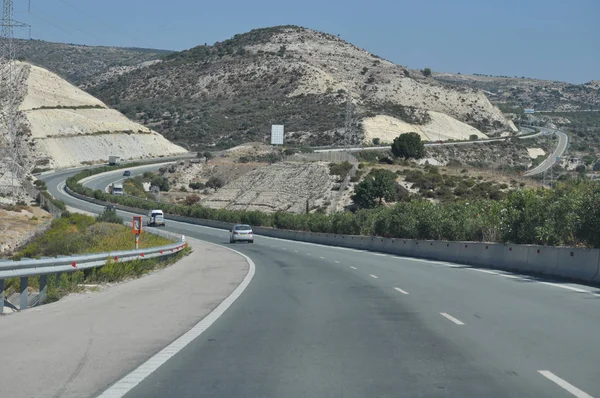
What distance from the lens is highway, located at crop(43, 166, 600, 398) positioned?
352 inches

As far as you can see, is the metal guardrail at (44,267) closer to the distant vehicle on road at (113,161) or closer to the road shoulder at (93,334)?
the road shoulder at (93,334)

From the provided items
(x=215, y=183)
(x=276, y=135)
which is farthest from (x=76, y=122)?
(x=276, y=135)

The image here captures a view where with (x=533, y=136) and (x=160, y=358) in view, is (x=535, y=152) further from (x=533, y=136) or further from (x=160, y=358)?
(x=160, y=358)

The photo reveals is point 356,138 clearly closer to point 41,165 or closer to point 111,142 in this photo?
point 111,142

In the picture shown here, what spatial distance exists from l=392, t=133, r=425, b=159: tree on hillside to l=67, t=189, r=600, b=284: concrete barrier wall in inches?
2219

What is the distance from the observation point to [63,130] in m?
136

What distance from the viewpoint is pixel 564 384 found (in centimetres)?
898

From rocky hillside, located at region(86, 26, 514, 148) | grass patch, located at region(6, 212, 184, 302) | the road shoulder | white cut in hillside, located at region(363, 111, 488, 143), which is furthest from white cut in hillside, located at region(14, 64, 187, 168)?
the road shoulder

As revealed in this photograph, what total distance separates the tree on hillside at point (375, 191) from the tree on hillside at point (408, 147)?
27955mm

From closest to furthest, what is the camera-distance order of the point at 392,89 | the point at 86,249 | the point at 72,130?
1. the point at 86,249
2. the point at 72,130
3. the point at 392,89

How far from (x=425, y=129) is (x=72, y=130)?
61780 mm

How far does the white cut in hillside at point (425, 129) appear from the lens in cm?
14538

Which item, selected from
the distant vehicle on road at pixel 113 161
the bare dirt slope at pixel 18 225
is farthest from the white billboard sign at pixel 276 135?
the bare dirt slope at pixel 18 225

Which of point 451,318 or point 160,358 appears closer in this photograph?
point 160,358
